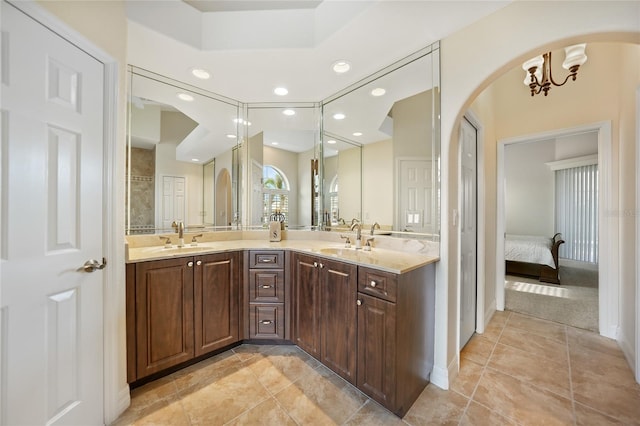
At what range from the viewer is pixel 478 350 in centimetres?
213

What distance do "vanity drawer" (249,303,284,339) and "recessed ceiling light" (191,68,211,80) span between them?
2.12m

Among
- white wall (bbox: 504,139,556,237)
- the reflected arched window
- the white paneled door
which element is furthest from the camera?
white wall (bbox: 504,139,556,237)

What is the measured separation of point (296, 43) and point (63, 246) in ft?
6.25

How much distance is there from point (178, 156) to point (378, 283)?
221cm

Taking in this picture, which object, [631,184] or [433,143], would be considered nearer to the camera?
[433,143]

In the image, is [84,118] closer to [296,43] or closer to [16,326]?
[16,326]

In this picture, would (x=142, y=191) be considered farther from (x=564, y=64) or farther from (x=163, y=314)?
(x=564, y=64)

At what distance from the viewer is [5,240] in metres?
0.98

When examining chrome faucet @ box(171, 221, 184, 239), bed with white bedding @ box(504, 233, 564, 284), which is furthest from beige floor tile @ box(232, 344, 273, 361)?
bed with white bedding @ box(504, 233, 564, 284)

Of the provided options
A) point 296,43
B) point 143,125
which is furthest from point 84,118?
point 296,43

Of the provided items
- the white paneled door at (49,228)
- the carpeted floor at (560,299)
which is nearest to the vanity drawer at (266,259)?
the white paneled door at (49,228)

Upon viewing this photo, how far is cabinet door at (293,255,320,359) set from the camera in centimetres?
188

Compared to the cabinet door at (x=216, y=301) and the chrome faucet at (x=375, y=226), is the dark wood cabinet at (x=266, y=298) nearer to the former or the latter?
the cabinet door at (x=216, y=301)

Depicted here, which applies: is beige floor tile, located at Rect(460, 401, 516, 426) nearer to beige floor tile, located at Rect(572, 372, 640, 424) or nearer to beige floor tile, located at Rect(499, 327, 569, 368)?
beige floor tile, located at Rect(572, 372, 640, 424)
